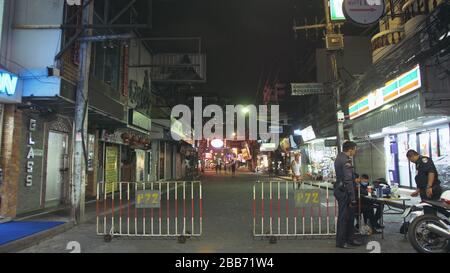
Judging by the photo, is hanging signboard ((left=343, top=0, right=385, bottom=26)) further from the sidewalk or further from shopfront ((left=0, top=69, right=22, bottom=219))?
the sidewalk

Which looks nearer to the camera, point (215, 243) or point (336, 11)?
point (215, 243)

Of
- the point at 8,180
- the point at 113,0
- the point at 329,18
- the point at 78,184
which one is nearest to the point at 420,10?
the point at 329,18

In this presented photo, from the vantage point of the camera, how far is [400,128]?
15812mm

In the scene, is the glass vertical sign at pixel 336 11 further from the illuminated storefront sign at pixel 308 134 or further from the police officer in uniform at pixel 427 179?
the illuminated storefront sign at pixel 308 134

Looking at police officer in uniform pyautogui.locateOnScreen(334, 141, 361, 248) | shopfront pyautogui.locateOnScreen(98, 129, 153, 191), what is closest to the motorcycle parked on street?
police officer in uniform pyautogui.locateOnScreen(334, 141, 361, 248)

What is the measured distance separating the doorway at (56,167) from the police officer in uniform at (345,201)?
31.7 feet

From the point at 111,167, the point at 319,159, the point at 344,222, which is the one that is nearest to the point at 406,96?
the point at 344,222

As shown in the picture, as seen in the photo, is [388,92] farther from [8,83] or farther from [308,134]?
[308,134]

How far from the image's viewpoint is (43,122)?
11.8 m

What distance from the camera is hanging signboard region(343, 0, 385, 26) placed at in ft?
36.4

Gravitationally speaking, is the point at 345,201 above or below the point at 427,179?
below

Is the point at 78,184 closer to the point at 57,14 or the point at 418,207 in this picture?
the point at 57,14

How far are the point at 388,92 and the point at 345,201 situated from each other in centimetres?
922
